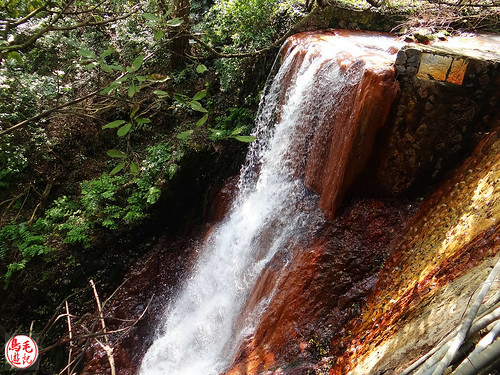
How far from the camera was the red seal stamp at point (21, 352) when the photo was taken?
1645mm

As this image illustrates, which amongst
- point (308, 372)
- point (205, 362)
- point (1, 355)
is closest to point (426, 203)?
point (308, 372)

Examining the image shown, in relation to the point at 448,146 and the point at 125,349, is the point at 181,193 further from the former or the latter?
the point at 448,146

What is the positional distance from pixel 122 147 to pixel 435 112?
5.73 m

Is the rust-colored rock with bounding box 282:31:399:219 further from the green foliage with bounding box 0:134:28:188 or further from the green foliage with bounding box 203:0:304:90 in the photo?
the green foliage with bounding box 0:134:28:188

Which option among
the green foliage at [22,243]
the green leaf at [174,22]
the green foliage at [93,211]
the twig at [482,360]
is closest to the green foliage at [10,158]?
the green foliage at [93,211]

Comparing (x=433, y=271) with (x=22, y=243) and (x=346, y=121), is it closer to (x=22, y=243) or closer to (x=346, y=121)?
(x=346, y=121)

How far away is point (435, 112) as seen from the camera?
3504 mm

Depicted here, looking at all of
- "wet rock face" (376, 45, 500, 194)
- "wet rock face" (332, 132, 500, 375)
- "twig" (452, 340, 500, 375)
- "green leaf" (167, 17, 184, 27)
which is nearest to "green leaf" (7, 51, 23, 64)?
"green leaf" (167, 17, 184, 27)

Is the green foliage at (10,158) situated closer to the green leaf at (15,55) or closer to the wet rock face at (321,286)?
the green leaf at (15,55)

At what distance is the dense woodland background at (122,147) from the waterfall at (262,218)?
77cm

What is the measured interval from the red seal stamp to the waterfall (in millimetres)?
2492

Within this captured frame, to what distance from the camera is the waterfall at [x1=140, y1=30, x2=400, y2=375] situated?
4.18 meters

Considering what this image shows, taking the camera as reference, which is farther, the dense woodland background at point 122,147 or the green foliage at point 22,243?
the dense woodland background at point 122,147

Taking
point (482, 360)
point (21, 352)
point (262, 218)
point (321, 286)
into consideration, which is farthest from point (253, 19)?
point (482, 360)
